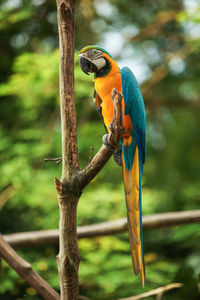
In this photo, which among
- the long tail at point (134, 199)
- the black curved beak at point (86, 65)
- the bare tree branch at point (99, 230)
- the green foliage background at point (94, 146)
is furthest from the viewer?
the green foliage background at point (94, 146)

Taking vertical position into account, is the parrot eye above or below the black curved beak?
above

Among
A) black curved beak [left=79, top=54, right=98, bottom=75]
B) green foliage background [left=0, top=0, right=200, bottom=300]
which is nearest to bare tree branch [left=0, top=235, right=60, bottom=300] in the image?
green foliage background [left=0, top=0, right=200, bottom=300]

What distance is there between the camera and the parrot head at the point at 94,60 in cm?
94

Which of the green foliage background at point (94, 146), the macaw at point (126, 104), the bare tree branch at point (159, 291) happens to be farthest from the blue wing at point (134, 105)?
the green foliage background at point (94, 146)

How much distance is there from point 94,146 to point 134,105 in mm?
956

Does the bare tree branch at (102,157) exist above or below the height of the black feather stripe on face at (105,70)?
below

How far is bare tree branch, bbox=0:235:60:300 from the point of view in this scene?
84cm

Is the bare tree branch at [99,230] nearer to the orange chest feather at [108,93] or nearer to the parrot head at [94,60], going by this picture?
the orange chest feather at [108,93]

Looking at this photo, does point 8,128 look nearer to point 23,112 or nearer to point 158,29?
point 23,112

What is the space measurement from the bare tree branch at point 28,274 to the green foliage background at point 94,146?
375 millimetres

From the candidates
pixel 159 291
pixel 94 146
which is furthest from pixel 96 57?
pixel 94 146

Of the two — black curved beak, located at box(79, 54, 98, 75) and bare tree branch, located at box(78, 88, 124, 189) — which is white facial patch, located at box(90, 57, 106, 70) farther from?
bare tree branch, located at box(78, 88, 124, 189)

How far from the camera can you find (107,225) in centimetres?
122

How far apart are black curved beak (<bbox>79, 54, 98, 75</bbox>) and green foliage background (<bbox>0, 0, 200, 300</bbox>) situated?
0.50m
